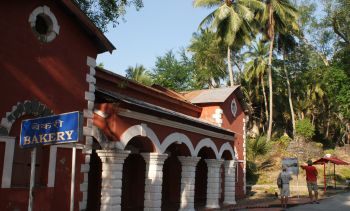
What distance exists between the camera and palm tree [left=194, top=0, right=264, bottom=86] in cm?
3309

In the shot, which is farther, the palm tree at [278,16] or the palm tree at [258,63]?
the palm tree at [258,63]

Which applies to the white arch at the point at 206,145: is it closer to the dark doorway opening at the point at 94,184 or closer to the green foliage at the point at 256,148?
the dark doorway opening at the point at 94,184

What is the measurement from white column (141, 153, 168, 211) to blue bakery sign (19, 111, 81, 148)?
6564 millimetres

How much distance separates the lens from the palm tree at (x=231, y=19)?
33.1 metres

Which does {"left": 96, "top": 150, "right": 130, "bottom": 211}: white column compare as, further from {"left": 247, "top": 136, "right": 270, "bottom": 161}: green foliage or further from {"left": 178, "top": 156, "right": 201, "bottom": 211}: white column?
{"left": 247, "top": 136, "right": 270, "bottom": 161}: green foliage

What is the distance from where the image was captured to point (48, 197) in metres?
10.2

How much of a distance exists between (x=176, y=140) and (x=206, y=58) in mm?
31969

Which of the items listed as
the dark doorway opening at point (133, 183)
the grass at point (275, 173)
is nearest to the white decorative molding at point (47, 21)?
the dark doorway opening at point (133, 183)

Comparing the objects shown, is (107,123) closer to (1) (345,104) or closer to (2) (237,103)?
(2) (237,103)

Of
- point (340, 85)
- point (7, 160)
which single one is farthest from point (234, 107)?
point (7, 160)

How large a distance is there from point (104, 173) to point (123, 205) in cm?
477

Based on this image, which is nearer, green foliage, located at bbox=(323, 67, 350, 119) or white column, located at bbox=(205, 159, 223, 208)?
white column, located at bbox=(205, 159, 223, 208)

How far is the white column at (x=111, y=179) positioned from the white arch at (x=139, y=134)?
1.27 feet

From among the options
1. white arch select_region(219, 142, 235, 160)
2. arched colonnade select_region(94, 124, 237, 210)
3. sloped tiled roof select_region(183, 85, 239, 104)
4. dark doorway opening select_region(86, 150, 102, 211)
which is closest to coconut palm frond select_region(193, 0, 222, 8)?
sloped tiled roof select_region(183, 85, 239, 104)
